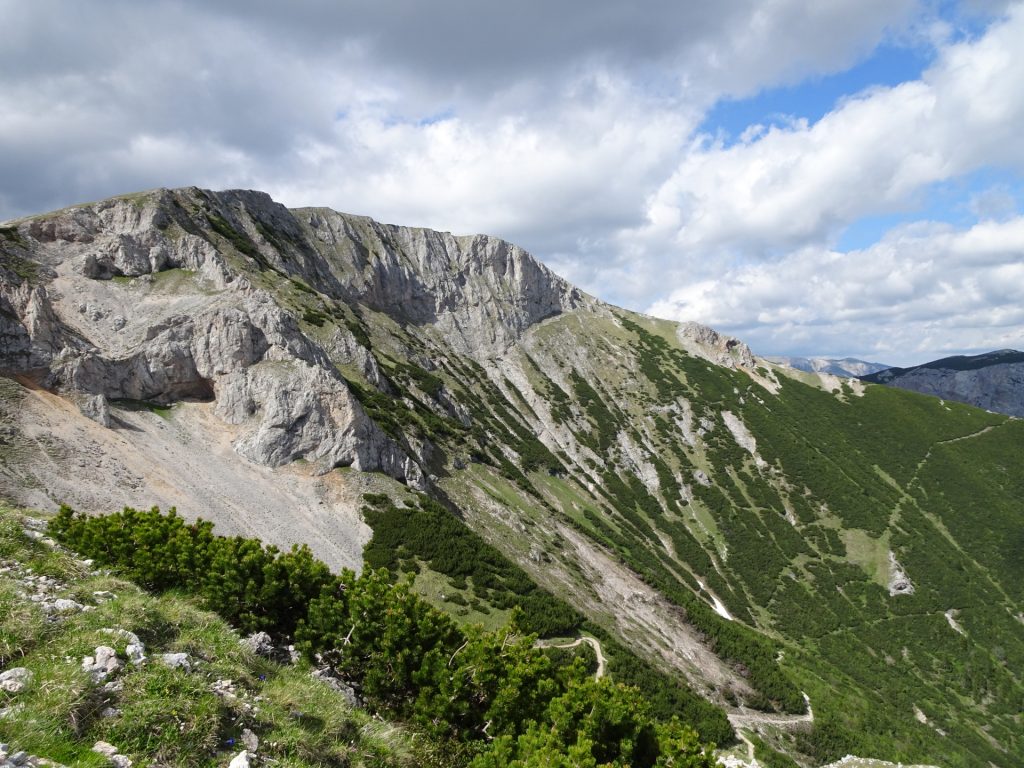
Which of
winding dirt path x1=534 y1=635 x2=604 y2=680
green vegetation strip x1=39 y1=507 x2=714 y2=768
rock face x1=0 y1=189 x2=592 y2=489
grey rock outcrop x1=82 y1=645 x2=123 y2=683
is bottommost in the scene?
winding dirt path x1=534 y1=635 x2=604 y2=680

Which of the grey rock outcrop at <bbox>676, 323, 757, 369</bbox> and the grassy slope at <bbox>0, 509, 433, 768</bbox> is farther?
the grey rock outcrop at <bbox>676, 323, 757, 369</bbox>

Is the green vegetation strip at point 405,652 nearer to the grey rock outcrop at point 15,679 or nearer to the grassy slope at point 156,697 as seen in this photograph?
the grassy slope at point 156,697

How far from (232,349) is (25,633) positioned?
183ft

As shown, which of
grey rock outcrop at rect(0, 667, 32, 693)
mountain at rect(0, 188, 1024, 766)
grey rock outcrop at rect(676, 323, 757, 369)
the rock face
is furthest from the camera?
grey rock outcrop at rect(676, 323, 757, 369)

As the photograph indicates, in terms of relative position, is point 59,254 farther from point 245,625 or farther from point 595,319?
point 595,319

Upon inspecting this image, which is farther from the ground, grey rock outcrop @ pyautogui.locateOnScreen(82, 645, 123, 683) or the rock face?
the rock face

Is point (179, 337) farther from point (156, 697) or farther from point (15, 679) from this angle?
point (156, 697)

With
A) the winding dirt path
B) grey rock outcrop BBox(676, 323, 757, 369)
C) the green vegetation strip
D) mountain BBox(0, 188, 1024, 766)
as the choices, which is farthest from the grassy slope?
grey rock outcrop BBox(676, 323, 757, 369)

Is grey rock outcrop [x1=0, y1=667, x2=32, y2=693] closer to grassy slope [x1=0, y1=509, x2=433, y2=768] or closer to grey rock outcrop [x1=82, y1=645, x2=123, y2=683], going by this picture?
grassy slope [x1=0, y1=509, x2=433, y2=768]

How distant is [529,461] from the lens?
110000mm

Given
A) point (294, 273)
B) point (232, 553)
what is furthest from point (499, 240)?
point (232, 553)

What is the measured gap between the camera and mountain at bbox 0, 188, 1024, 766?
51.2m

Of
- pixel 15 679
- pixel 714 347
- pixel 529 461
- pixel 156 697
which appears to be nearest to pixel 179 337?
pixel 15 679

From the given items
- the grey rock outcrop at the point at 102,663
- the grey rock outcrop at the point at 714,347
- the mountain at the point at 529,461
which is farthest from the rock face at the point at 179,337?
the grey rock outcrop at the point at 714,347
